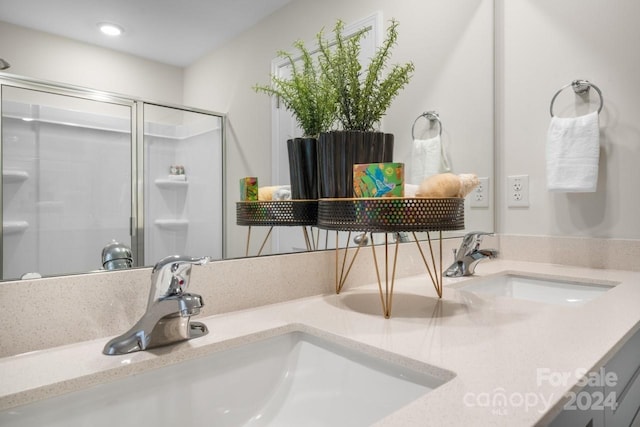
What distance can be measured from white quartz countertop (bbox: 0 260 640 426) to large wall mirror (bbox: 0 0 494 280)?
0.52 feet

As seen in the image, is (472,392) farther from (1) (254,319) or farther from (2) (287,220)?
(2) (287,220)

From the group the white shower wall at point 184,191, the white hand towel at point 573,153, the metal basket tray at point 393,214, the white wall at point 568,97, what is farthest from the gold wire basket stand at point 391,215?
the white wall at point 568,97

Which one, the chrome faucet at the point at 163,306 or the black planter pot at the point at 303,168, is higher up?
the black planter pot at the point at 303,168

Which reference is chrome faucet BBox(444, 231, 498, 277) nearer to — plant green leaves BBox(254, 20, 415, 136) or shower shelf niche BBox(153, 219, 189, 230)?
plant green leaves BBox(254, 20, 415, 136)

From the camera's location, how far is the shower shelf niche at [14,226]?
57cm

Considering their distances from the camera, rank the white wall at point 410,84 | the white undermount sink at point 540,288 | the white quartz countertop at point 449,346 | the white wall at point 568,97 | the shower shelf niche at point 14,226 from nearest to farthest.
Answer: the white quartz countertop at point 449,346
the shower shelf niche at point 14,226
the white wall at point 410,84
the white undermount sink at point 540,288
the white wall at point 568,97

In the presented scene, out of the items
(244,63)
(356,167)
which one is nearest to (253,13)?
(244,63)

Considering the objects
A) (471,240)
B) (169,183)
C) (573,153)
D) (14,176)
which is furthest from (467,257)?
(14,176)

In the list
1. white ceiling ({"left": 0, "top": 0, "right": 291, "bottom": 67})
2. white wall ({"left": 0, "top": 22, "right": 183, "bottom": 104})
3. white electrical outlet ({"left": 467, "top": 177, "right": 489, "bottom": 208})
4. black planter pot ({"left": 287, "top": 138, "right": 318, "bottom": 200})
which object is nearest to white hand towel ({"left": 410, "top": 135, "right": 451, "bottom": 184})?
white electrical outlet ({"left": 467, "top": 177, "right": 489, "bottom": 208})

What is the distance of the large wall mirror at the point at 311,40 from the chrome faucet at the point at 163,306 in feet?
0.41

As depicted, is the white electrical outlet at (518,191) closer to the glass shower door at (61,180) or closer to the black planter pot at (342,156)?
the black planter pot at (342,156)

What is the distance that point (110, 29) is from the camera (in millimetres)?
688

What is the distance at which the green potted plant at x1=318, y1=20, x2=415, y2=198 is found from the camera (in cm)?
92

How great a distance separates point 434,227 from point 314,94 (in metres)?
0.44
